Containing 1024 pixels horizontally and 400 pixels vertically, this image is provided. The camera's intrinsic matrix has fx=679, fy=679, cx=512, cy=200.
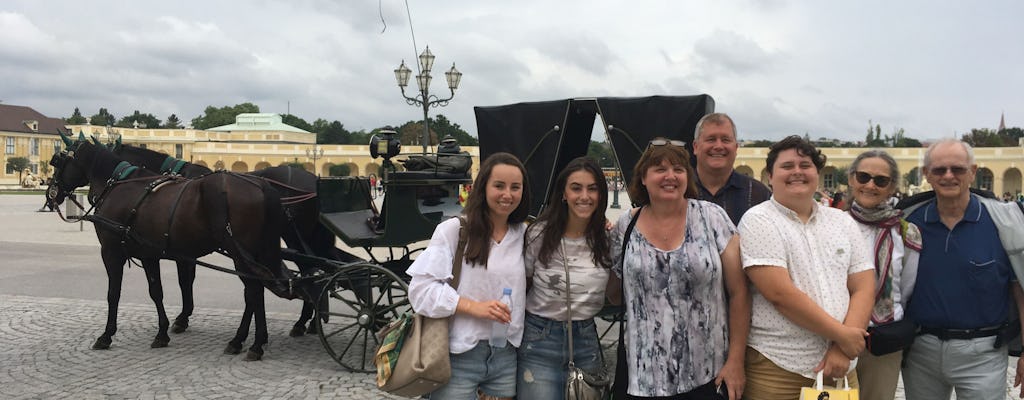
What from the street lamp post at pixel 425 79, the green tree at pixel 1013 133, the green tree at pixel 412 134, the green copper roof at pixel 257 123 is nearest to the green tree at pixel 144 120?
the green copper roof at pixel 257 123

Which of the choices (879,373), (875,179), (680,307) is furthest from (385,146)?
(879,373)

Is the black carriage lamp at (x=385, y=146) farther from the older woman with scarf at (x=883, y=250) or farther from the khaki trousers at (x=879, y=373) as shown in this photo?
the khaki trousers at (x=879, y=373)

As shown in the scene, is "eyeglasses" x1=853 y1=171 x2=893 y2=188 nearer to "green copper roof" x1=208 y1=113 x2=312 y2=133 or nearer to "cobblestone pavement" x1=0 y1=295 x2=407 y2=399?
"cobblestone pavement" x1=0 y1=295 x2=407 y2=399

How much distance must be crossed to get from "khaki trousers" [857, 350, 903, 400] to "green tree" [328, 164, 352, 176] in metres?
60.0

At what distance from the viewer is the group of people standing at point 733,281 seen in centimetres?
231

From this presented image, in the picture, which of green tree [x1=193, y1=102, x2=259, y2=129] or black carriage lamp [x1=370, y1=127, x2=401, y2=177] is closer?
black carriage lamp [x1=370, y1=127, x2=401, y2=177]

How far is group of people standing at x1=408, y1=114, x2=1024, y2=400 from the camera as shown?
2314 millimetres

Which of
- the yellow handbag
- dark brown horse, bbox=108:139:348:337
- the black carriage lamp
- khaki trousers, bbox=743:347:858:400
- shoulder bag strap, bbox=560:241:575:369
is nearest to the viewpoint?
the yellow handbag

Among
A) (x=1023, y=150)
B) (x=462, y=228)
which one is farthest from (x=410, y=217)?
(x=1023, y=150)

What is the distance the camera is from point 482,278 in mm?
2510

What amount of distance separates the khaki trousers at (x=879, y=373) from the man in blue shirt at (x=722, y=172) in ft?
2.52

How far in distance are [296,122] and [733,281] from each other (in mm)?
111878

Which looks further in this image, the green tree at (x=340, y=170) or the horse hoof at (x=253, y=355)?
the green tree at (x=340, y=170)

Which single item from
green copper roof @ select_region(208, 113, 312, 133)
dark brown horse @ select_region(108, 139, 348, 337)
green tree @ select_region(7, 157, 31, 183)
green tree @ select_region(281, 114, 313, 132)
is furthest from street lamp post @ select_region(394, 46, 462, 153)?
green tree @ select_region(281, 114, 313, 132)
